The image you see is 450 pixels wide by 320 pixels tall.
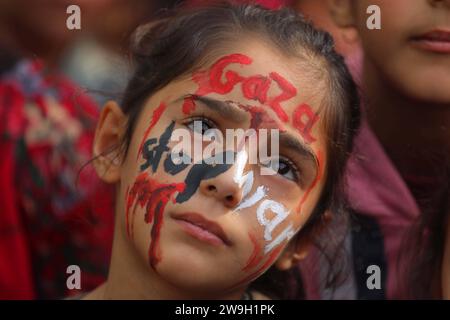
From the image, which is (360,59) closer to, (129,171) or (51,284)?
(129,171)

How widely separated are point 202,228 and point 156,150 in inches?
6.7

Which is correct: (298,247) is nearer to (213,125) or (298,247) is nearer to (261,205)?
(261,205)

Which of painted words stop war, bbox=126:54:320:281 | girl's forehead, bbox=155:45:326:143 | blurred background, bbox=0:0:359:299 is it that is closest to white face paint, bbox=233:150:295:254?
painted words stop war, bbox=126:54:320:281

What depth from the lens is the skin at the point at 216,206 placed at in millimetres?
1253

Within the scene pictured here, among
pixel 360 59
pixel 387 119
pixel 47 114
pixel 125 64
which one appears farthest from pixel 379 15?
pixel 47 114

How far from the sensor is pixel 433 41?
56.5 inches

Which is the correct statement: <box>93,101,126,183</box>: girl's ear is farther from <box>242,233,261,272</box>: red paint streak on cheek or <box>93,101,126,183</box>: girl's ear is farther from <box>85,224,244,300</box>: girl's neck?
<box>242,233,261,272</box>: red paint streak on cheek

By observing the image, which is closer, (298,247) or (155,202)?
(155,202)

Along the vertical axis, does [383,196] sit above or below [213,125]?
below

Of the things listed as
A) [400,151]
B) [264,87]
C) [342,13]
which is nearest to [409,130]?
[400,151]

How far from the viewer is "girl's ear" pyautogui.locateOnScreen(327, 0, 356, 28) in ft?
4.83

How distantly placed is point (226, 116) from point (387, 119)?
0.41 meters

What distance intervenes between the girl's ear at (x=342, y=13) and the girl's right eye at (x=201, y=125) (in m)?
0.38

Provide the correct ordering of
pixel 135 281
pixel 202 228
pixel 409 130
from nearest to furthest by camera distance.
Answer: pixel 202 228 → pixel 135 281 → pixel 409 130
